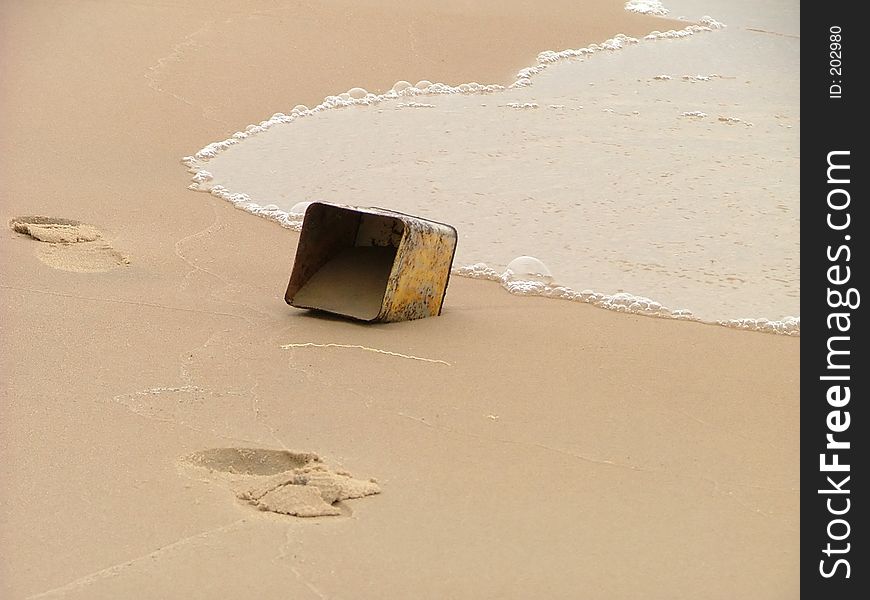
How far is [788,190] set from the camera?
21.1 feet

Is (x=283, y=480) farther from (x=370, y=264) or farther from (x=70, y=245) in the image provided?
(x=70, y=245)

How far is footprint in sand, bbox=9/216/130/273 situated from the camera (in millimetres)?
4934

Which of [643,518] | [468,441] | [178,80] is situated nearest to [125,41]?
[178,80]

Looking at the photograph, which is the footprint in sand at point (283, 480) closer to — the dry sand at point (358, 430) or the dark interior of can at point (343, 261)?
the dry sand at point (358, 430)

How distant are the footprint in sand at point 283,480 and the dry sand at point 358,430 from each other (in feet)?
0.12

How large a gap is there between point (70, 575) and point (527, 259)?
124 inches

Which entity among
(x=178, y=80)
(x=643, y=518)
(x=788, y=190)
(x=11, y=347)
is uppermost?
(x=178, y=80)

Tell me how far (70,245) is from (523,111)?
386 centimetres

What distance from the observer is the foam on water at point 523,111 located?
492 centimetres

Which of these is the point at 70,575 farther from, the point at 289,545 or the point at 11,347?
the point at 11,347

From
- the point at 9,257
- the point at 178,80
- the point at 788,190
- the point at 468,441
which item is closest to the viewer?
the point at 468,441

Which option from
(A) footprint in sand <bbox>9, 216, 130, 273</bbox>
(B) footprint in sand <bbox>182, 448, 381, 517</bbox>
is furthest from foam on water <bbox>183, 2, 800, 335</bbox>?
(B) footprint in sand <bbox>182, 448, 381, 517</bbox>

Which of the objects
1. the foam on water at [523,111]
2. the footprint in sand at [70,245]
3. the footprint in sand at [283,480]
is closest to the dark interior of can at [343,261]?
the foam on water at [523,111]
